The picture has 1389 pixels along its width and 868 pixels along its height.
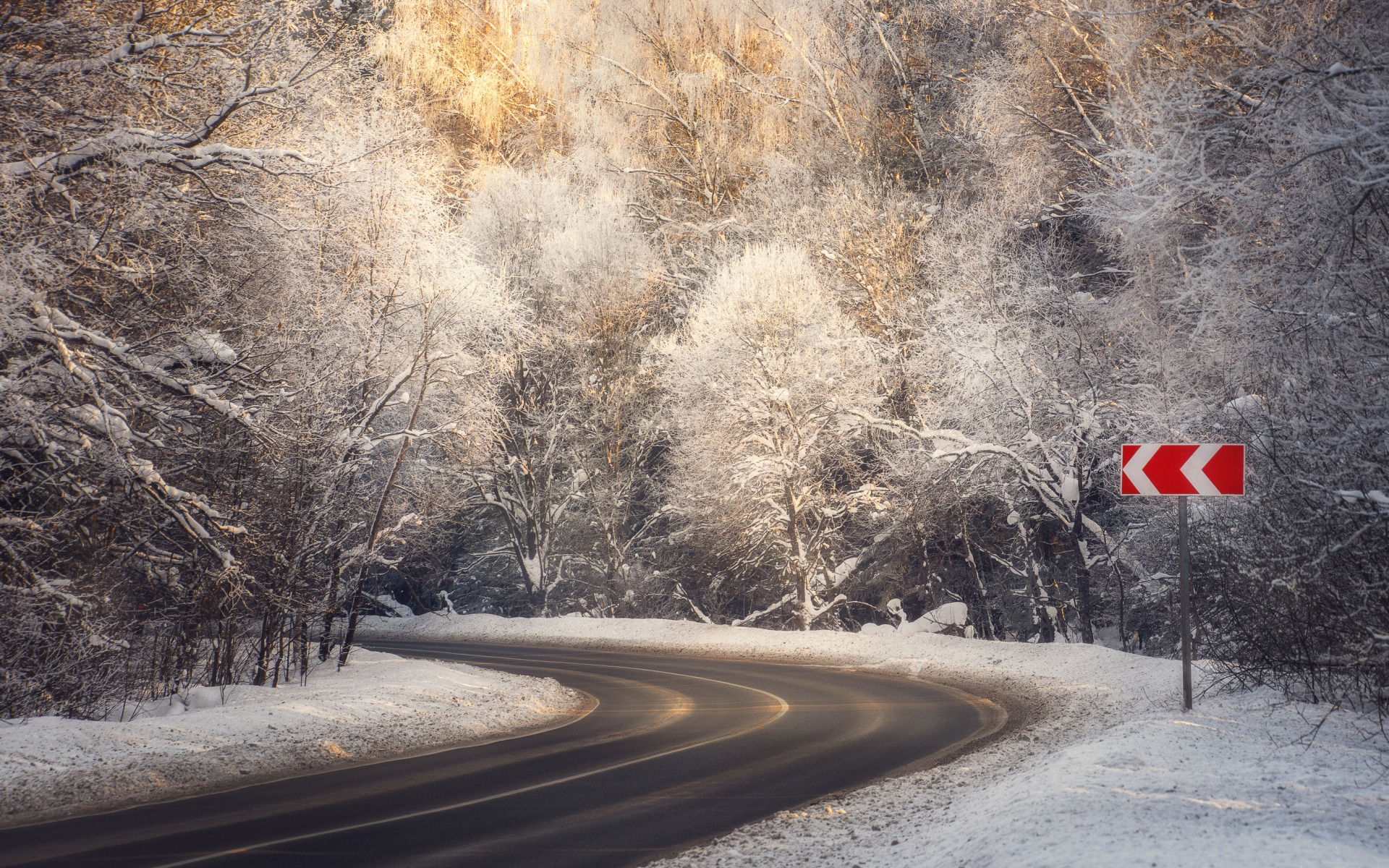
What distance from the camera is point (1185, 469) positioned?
10.3 m

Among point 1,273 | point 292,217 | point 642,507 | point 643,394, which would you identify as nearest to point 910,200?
point 643,394

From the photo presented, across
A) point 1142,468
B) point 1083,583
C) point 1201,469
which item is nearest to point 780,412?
point 1083,583

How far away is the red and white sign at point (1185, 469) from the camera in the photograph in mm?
10055

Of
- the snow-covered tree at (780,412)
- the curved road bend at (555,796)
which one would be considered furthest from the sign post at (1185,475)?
the snow-covered tree at (780,412)

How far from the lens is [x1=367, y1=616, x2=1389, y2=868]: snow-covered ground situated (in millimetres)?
5750

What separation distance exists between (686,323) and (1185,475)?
25.4m

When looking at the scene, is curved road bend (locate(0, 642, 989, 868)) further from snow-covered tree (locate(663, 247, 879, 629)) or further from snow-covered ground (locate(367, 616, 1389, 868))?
snow-covered tree (locate(663, 247, 879, 629))

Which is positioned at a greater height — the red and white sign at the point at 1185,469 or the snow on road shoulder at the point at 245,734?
the red and white sign at the point at 1185,469

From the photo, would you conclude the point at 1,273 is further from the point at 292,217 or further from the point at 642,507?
the point at 642,507

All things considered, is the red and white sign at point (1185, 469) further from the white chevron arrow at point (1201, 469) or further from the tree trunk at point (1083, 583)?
the tree trunk at point (1083, 583)

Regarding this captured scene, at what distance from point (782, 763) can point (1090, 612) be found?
1715 cm

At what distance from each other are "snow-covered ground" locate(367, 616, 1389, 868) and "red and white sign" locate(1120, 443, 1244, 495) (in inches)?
83.9

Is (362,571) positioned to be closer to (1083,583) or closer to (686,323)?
(1083,583)

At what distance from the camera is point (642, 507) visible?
40281 millimetres
